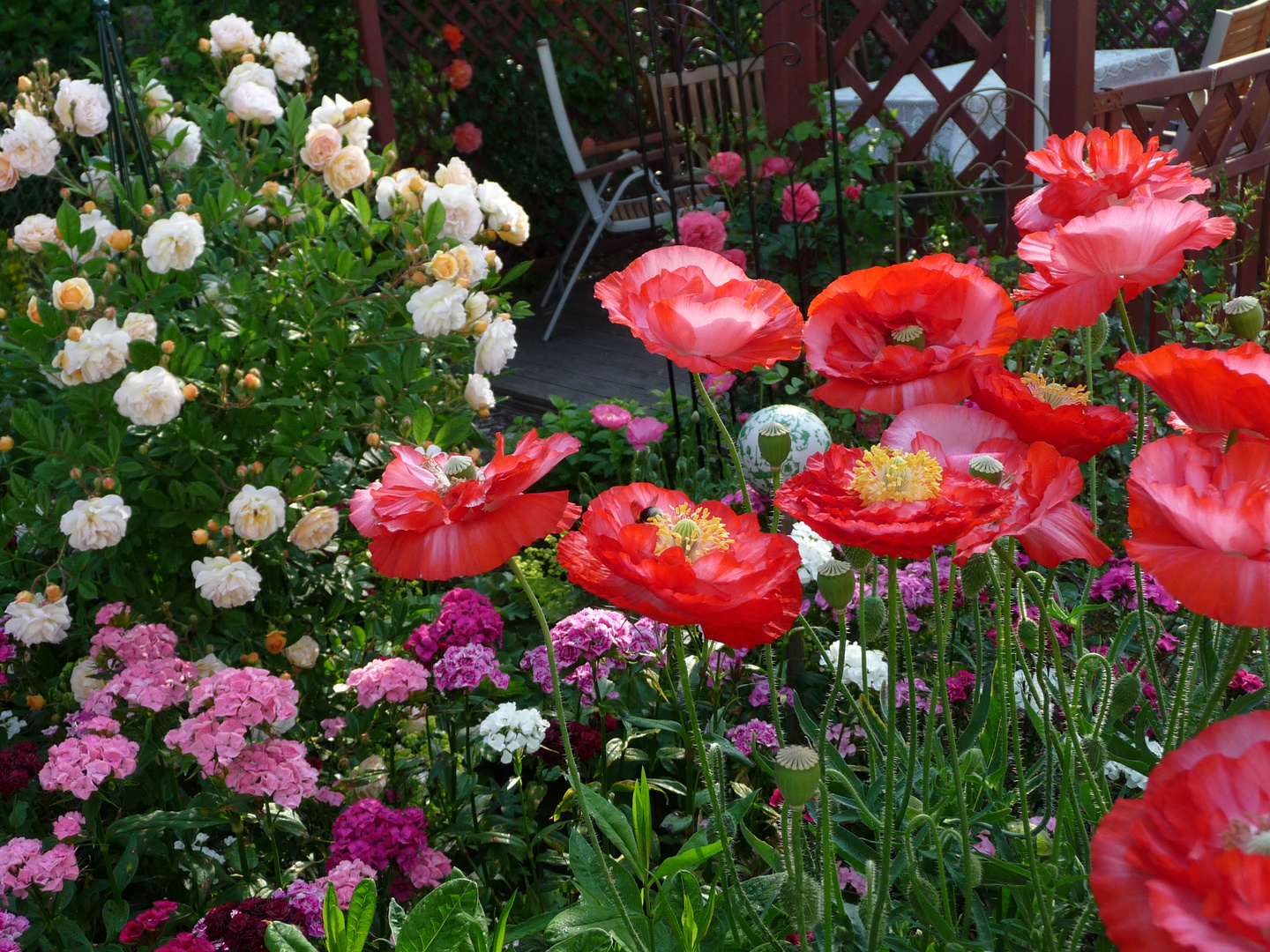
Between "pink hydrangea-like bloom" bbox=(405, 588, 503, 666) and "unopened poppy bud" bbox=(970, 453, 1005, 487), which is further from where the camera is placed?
"pink hydrangea-like bloom" bbox=(405, 588, 503, 666)

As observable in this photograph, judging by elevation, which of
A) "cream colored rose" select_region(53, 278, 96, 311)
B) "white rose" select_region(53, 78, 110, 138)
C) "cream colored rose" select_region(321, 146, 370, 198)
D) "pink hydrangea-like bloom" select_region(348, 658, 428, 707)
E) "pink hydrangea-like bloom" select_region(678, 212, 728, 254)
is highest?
"white rose" select_region(53, 78, 110, 138)

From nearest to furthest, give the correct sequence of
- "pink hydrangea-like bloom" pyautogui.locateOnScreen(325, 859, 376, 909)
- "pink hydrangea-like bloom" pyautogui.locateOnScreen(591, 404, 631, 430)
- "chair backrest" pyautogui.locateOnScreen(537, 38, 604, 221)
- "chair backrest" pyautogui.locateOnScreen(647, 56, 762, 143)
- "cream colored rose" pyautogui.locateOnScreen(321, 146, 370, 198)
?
"pink hydrangea-like bloom" pyautogui.locateOnScreen(325, 859, 376, 909) < "cream colored rose" pyautogui.locateOnScreen(321, 146, 370, 198) < "pink hydrangea-like bloom" pyautogui.locateOnScreen(591, 404, 631, 430) < "chair backrest" pyautogui.locateOnScreen(647, 56, 762, 143) < "chair backrest" pyautogui.locateOnScreen(537, 38, 604, 221)

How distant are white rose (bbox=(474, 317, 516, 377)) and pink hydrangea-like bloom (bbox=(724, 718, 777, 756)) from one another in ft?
2.78

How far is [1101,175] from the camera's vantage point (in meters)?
0.89

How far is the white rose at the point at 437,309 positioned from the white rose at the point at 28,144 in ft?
2.27

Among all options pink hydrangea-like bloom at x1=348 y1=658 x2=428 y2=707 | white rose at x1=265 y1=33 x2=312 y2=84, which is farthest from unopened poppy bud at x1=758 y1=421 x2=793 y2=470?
white rose at x1=265 y1=33 x2=312 y2=84

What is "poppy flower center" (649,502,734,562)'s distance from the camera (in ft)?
2.26

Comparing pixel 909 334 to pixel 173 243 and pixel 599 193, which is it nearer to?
pixel 173 243

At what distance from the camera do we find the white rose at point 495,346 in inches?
78.7

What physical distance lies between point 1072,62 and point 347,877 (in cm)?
275

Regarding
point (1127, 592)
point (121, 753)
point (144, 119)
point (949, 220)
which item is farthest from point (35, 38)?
point (1127, 592)

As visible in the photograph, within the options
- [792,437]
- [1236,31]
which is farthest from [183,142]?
[1236,31]

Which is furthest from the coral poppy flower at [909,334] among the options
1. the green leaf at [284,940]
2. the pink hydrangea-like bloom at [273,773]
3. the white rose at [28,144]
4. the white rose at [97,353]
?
the white rose at [28,144]

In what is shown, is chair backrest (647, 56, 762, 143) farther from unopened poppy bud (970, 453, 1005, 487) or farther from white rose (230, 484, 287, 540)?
unopened poppy bud (970, 453, 1005, 487)
